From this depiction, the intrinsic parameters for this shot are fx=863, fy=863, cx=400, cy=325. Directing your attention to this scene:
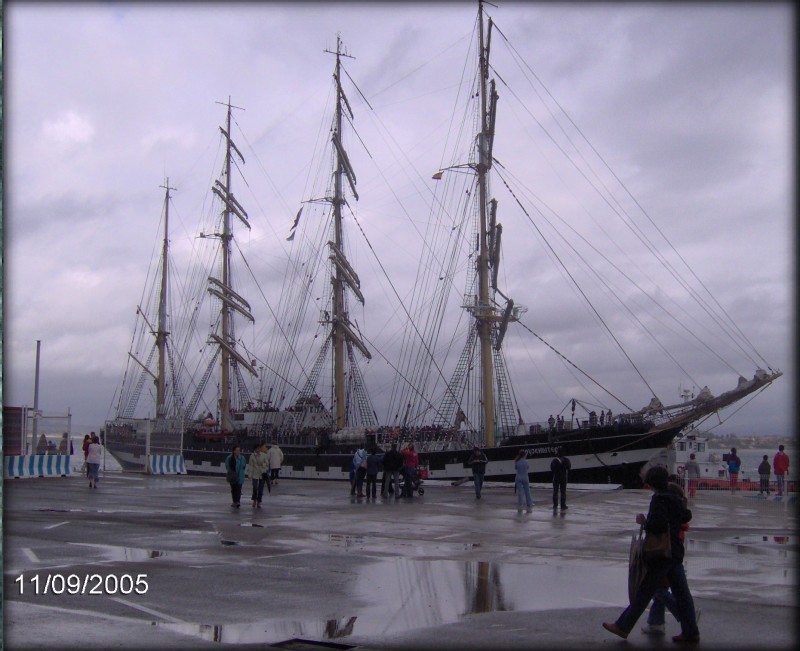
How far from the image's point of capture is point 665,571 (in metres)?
7.66

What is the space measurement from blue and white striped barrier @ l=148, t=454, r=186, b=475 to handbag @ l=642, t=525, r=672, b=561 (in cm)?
2886

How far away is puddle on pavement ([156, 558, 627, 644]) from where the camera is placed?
311 inches

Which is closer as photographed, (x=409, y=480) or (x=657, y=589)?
(x=657, y=589)

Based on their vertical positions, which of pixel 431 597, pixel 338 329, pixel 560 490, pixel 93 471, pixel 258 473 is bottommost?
pixel 431 597

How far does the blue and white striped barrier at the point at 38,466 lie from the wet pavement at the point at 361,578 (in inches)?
376

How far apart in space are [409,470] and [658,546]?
1602 centimetres

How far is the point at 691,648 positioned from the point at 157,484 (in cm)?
2243

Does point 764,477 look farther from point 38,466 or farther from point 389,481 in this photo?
point 38,466

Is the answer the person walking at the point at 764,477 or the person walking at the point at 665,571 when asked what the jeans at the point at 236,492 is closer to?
the person walking at the point at 665,571

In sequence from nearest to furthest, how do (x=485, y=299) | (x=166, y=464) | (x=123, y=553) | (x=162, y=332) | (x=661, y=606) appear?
1. (x=661, y=606)
2. (x=123, y=553)
3. (x=166, y=464)
4. (x=485, y=299)
5. (x=162, y=332)

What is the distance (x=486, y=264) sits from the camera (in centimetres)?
3781
